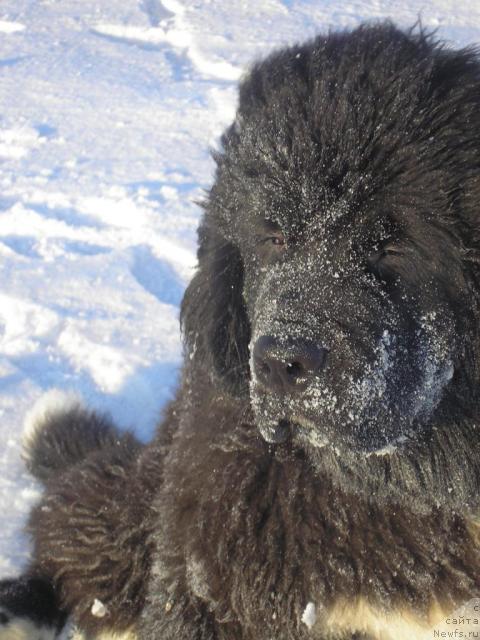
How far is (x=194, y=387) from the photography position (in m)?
2.71

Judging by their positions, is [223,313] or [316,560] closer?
[316,560]

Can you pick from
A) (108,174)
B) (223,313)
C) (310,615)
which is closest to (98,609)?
(310,615)

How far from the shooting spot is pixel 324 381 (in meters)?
1.87

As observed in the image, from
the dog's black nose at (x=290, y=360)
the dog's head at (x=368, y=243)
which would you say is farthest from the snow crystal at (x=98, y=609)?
the dog's black nose at (x=290, y=360)

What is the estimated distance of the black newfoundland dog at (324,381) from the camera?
1924 mm

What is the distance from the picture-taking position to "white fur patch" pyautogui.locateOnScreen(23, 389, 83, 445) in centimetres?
343

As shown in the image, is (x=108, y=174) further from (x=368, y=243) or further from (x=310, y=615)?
(x=310, y=615)

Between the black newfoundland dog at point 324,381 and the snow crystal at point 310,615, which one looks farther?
the snow crystal at point 310,615

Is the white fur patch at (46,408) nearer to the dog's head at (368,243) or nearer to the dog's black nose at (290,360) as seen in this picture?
the dog's head at (368,243)

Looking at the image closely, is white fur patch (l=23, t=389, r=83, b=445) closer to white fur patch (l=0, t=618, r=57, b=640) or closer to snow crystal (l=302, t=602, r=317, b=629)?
white fur patch (l=0, t=618, r=57, b=640)

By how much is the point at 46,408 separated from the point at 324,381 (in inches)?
77.2

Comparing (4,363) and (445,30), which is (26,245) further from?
(445,30)

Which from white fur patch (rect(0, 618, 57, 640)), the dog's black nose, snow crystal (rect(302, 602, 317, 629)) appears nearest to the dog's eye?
the dog's black nose

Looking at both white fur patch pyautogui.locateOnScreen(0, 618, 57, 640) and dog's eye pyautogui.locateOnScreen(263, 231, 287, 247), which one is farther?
white fur patch pyautogui.locateOnScreen(0, 618, 57, 640)
